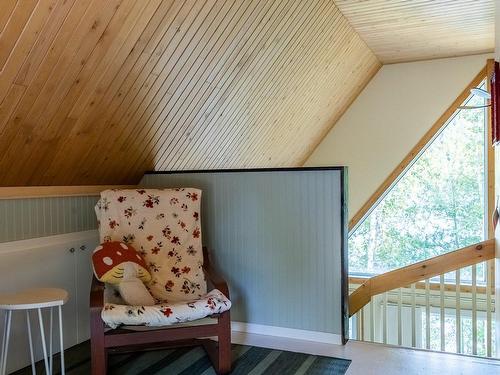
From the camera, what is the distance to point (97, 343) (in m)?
2.23

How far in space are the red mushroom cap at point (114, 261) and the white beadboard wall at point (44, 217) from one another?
1.48ft

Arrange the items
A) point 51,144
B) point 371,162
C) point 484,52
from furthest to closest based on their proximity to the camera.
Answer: point 371,162
point 484,52
point 51,144

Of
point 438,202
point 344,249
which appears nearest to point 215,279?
point 344,249

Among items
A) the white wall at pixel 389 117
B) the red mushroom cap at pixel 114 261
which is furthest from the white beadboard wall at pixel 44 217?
the white wall at pixel 389 117

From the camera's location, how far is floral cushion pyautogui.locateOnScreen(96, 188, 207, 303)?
112 inches

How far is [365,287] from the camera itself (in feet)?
10.9

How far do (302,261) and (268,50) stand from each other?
60.6 inches

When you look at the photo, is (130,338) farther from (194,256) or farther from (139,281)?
(194,256)

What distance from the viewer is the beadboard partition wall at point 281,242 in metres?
2.87

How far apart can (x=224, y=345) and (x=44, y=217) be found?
4.50 ft

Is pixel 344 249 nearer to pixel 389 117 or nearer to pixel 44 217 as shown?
pixel 44 217

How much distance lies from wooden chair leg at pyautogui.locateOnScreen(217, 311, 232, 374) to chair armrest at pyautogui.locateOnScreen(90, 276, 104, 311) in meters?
0.62

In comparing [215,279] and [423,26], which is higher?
[423,26]

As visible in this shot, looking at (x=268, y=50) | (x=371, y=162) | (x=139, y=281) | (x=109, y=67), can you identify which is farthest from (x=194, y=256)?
(x=371, y=162)
